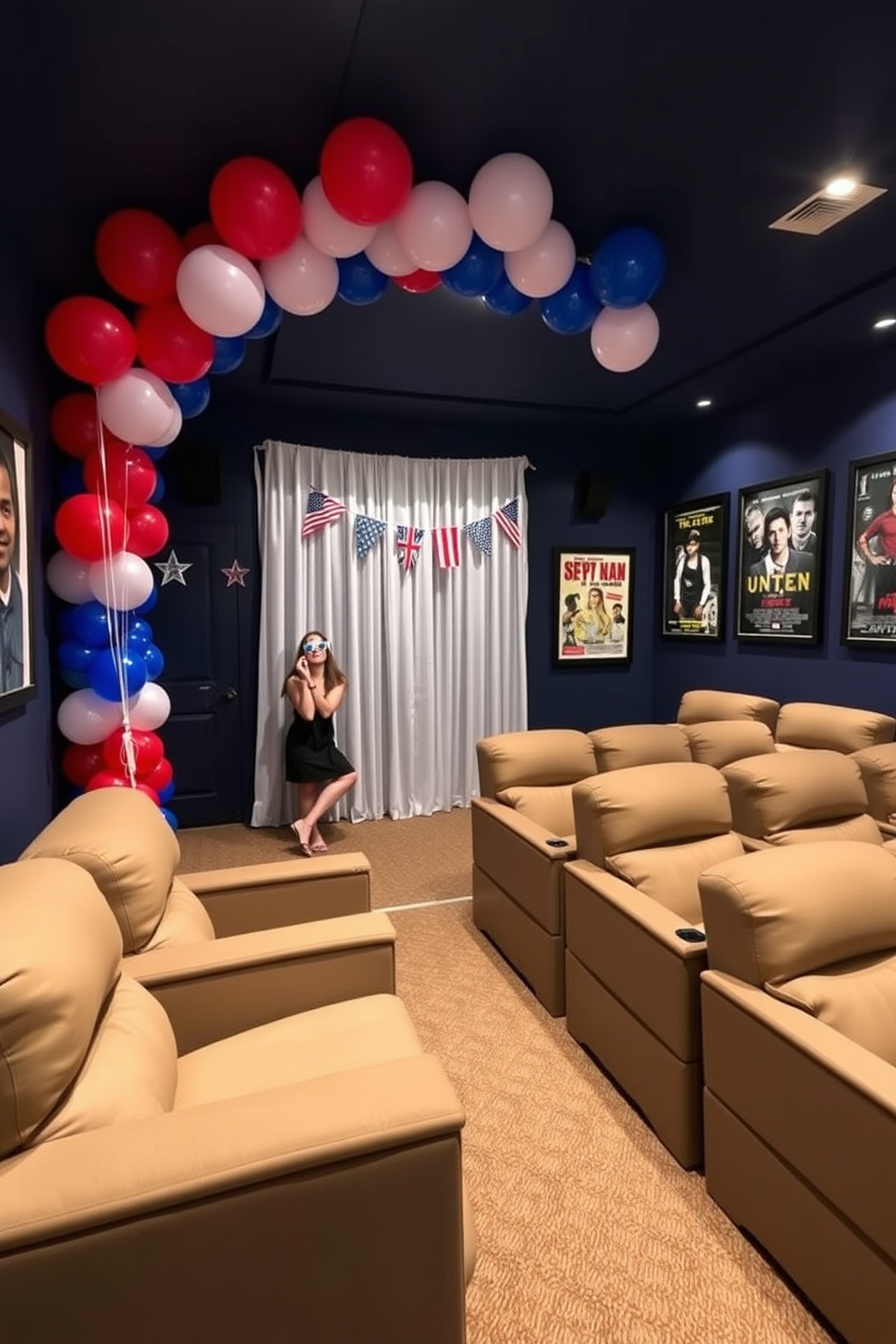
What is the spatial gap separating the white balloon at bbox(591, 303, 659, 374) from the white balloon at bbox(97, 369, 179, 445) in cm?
178

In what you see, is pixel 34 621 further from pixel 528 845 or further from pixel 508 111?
pixel 508 111

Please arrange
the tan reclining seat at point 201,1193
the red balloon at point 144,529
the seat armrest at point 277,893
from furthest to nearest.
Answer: the red balloon at point 144,529
the seat armrest at point 277,893
the tan reclining seat at point 201,1193

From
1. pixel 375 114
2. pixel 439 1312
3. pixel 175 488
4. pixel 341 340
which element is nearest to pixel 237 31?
pixel 375 114

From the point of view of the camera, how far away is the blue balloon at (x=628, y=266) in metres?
2.65

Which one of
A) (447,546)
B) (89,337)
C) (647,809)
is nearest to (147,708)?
(89,337)

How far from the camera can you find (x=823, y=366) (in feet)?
13.6

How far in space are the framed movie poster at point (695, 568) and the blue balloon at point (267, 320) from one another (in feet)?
10.7

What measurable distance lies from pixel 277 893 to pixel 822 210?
298 centimetres

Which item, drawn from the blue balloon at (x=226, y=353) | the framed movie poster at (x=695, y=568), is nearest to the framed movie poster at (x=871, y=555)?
the framed movie poster at (x=695, y=568)

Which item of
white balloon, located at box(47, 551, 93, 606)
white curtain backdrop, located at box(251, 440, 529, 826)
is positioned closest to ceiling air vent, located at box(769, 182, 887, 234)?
white curtain backdrop, located at box(251, 440, 529, 826)

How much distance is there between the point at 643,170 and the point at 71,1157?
2914mm

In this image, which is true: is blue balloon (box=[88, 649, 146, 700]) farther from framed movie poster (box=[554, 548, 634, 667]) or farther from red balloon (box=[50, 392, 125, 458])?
→ framed movie poster (box=[554, 548, 634, 667])

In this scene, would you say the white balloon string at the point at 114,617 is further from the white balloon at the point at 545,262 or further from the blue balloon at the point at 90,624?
the white balloon at the point at 545,262

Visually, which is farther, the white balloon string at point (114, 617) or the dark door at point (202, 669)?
the dark door at point (202, 669)
